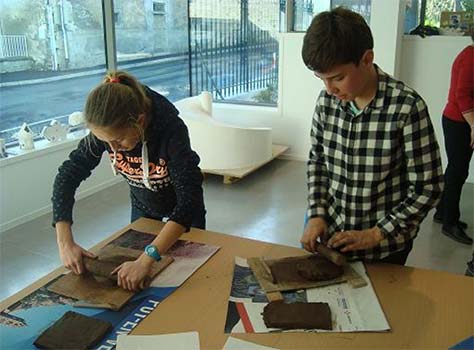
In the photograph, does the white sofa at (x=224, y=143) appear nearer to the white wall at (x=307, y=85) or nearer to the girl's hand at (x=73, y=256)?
the white wall at (x=307, y=85)

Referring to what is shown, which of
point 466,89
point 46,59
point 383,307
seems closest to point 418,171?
point 383,307

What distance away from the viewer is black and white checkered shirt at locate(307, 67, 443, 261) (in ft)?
3.83

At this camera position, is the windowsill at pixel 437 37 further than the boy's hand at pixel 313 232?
Yes

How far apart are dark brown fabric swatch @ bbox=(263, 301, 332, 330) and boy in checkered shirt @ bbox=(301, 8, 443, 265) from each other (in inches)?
8.4

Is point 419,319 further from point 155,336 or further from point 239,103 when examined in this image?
point 239,103

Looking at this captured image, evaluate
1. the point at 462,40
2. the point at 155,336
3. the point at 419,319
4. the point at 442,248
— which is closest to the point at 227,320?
the point at 155,336

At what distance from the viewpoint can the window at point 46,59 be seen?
336 centimetres

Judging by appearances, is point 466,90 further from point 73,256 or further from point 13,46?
point 13,46

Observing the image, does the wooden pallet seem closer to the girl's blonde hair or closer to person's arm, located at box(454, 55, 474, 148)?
person's arm, located at box(454, 55, 474, 148)

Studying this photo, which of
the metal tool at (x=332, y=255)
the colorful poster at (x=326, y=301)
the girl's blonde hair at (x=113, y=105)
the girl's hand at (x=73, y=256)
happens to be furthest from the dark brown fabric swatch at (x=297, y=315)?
the girl's blonde hair at (x=113, y=105)

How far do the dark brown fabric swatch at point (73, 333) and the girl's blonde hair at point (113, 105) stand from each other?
492mm

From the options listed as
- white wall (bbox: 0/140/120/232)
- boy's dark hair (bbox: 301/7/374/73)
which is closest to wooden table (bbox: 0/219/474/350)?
boy's dark hair (bbox: 301/7/374/73)

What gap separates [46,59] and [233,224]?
1894mm

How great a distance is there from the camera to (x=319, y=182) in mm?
1369
